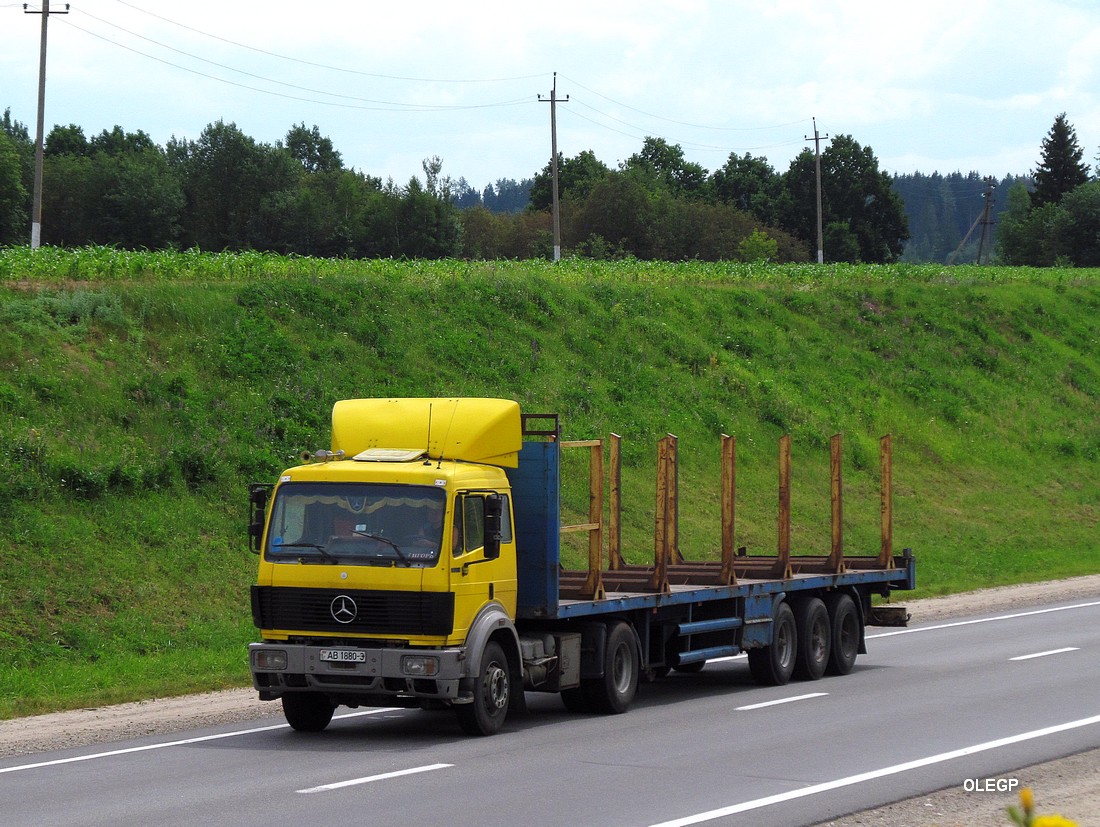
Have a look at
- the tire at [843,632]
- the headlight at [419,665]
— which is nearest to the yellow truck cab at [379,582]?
the headlight at [419,665]

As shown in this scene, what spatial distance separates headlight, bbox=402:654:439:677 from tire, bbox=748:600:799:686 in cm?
592

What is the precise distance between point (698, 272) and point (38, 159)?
2416 centimetres

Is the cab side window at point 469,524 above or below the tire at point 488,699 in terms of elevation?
above

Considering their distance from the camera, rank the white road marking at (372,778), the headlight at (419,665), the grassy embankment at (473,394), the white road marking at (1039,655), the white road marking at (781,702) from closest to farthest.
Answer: the white road marking at (372,778), the headlight at (419,665), the white road marking at (781,702), the white road marking at (1039,655), the grassy embankment at (473,394)

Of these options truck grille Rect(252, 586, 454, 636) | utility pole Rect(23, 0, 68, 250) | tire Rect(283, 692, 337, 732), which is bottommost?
tire Rect(283, 692, 337, 732)

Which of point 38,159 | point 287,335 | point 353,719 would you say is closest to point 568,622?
point 353,719

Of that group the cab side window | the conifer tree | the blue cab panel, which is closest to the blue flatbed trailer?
the blue cab panel

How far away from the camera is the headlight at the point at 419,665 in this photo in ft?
40.7

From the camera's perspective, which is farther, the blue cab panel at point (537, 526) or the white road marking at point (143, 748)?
the blue cab panel at point (537, 526)

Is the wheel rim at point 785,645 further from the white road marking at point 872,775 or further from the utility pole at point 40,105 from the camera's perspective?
the utility pole at point 40,105

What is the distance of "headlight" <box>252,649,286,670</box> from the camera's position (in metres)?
12.8

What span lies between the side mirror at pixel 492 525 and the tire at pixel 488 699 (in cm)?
87

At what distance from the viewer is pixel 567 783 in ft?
34.8

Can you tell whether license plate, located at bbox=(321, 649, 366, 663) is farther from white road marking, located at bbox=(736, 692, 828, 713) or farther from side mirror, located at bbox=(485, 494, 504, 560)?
white road marking, located at bbox=(736, 692, 828, 713)
